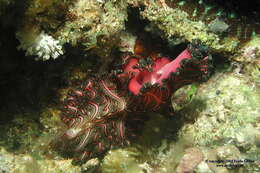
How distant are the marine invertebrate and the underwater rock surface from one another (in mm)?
219


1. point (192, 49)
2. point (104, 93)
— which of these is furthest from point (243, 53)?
point (104, 93)

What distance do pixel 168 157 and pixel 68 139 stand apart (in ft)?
5.13

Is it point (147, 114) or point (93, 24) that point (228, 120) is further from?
point (93, 24)

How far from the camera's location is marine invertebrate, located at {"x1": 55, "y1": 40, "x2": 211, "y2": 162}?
3380 millimetres

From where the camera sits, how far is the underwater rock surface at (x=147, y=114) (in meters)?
3.08

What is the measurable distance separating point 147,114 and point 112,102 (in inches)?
24.9

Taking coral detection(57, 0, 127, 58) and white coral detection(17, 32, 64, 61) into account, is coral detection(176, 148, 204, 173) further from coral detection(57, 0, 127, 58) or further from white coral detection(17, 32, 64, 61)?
white coral detection(17, 32, 64, 61)

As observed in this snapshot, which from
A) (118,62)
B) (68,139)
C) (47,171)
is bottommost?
(47,171)

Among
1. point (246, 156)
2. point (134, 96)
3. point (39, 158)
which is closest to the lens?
point (246, 156)

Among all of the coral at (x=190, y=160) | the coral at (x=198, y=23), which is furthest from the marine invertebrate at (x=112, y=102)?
the coral at (x=190, y=160)

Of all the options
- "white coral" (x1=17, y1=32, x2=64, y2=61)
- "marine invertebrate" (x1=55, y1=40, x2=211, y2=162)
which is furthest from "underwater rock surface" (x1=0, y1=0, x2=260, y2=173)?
"marine invertebrate" (x1=55, y1=40, x2=211, y2=162)

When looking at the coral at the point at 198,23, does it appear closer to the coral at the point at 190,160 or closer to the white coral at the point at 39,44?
the white coral at the point at 39,44

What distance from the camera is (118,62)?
392 centimetres

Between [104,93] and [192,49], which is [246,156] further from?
[104,93]
